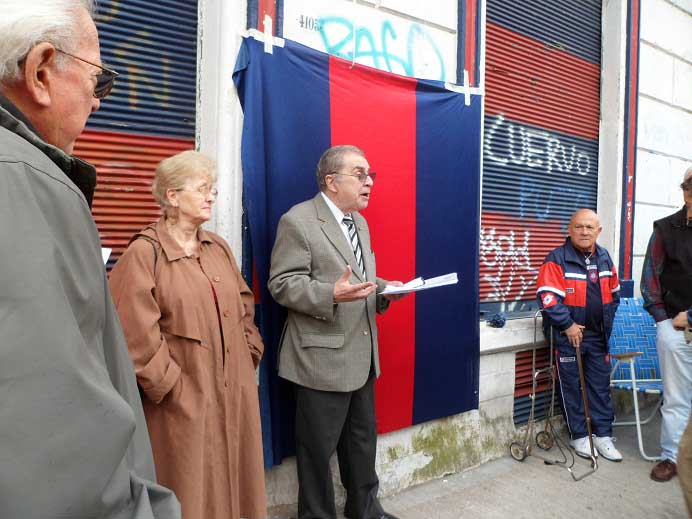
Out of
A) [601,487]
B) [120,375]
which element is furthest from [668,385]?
[120,375]

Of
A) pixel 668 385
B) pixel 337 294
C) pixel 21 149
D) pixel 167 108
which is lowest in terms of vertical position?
pixel 668 385

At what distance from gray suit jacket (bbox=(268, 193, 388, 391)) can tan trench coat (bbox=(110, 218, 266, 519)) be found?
345 millimetres

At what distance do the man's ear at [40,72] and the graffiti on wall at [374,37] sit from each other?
7.91 ft

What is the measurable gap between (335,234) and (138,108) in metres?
1.21

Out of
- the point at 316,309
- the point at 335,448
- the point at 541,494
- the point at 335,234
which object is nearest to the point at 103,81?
the point at 316,309

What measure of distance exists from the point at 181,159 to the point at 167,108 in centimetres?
70

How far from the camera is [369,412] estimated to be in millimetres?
3121

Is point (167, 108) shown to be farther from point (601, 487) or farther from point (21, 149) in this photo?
point (601, 487)

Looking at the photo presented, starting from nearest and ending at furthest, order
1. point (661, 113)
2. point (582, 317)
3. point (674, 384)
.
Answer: point (674, 384)
point (582, 317)
point (661, 113)

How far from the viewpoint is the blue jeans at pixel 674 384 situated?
13.4ft

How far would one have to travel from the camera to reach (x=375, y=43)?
12.1 ft

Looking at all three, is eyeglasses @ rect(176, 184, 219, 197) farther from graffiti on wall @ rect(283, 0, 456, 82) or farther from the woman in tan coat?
graffiti on wall @ rect(283, 0, 456, 82)

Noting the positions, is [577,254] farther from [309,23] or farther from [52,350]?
[52,350]

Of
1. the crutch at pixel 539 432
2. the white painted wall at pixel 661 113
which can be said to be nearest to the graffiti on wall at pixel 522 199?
the crutch at pixel 539 432
